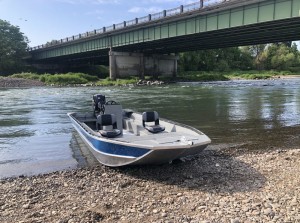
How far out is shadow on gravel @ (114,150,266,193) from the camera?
753cm

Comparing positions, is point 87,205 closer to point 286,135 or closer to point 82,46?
point 286,135

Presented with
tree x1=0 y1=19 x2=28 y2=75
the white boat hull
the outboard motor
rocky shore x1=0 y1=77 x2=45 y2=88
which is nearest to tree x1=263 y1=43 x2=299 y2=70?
tree x1=0 y1=19 x2=28 y2=75

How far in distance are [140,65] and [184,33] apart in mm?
25087

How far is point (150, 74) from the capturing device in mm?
71750

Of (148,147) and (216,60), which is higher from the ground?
(216,60)

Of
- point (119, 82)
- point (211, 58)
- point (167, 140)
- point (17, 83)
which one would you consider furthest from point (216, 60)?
point (167, 140)

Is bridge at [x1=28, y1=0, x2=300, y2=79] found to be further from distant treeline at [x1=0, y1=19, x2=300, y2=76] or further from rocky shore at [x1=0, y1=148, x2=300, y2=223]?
rocky shore at [x1=0, y1=148, x2=300, y2=223]

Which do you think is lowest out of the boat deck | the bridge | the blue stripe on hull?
the blue stripe on hull

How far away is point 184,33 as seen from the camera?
1800 inches

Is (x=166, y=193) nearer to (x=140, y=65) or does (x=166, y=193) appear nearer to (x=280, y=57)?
(x=140, y=65)

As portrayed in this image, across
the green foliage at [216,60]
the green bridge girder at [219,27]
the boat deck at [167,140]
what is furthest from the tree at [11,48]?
the boat deck at [167,140]

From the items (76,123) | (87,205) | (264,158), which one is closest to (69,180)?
(87,205)

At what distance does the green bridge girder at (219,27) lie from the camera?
3319cm

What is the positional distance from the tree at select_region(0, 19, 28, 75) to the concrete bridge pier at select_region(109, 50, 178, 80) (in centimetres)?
3375
